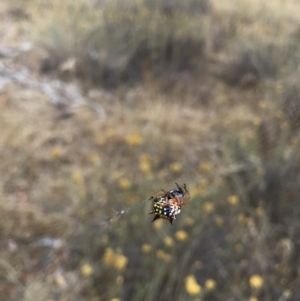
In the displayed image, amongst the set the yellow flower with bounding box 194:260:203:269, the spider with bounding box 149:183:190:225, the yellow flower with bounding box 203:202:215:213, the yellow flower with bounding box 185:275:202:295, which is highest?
the yellow flower with bounding box 203:202:215:213

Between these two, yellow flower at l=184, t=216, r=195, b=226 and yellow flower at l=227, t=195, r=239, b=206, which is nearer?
yellow flower at l=184, t=216, r=195, b=226

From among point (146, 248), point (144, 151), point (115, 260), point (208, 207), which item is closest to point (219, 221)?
point (208, 207)

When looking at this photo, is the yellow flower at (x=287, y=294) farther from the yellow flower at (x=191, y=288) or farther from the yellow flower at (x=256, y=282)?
the yellow flower at (x=191, y=288)

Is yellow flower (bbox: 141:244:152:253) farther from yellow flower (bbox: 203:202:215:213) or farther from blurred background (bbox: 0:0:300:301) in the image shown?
yellow flower (bbox: 203:202:215:213)

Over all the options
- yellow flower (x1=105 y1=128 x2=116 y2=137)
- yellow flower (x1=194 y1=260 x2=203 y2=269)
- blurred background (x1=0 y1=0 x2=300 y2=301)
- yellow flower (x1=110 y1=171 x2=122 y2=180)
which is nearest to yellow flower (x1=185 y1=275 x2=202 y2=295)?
blurred background (x1=0 y1=0 x2=300 y2=301)

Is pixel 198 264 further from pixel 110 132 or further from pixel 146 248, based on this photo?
pixel 110 132

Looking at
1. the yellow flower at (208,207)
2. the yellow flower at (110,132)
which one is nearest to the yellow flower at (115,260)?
the yellow flower at (208,207)

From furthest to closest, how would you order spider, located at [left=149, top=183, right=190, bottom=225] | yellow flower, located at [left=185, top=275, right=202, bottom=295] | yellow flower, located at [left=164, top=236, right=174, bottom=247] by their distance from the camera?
yellow flower, located at [left=164, top=236, right=174, bottom=247] < yellow flower, located at [left=185, top=275, right=202, bottom=295] < spider, located at [left=149, top=183, right=190, bottom=225]

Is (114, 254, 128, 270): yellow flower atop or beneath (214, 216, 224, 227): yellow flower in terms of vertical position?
beneath

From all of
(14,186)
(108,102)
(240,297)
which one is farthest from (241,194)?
(108,102)

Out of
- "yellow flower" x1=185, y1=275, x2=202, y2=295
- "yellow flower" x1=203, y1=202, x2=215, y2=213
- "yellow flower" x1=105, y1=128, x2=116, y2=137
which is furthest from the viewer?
"yellow flower" x1=105, y1=128, x2=116, y2=137
